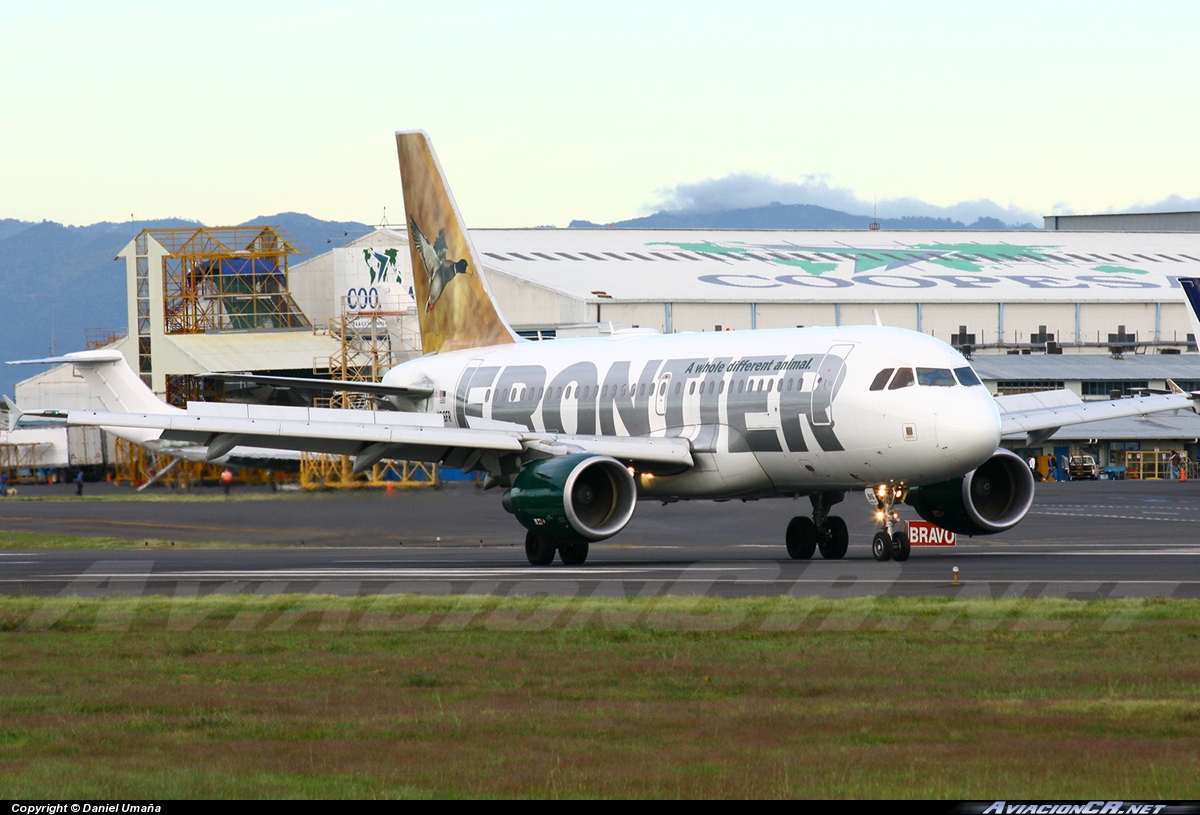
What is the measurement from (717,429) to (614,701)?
1981cm

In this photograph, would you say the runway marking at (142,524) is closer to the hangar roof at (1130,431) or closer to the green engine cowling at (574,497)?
the green engine cowling at (574,497)

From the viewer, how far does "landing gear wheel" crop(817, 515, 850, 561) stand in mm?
33719

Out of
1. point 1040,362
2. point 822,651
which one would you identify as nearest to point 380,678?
point 822,651

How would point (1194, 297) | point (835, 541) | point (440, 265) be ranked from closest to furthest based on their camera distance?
point (835, 541)
point (440, 265)
point (1194, 297)

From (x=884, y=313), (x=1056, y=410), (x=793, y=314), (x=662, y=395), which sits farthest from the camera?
(x=884, y=313)

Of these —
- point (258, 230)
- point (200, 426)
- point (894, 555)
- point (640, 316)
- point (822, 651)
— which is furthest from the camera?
point (258, 230)

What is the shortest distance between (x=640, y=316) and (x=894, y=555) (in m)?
66.0

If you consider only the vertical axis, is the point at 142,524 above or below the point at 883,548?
below

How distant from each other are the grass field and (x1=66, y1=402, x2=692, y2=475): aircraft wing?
11160 mm

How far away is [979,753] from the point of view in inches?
454

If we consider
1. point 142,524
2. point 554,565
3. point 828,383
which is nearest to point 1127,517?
point 828,383

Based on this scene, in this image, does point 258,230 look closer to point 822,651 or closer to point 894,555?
point 894,555

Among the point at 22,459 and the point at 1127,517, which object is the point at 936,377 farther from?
the point at 22,459

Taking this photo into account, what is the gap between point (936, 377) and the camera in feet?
100
